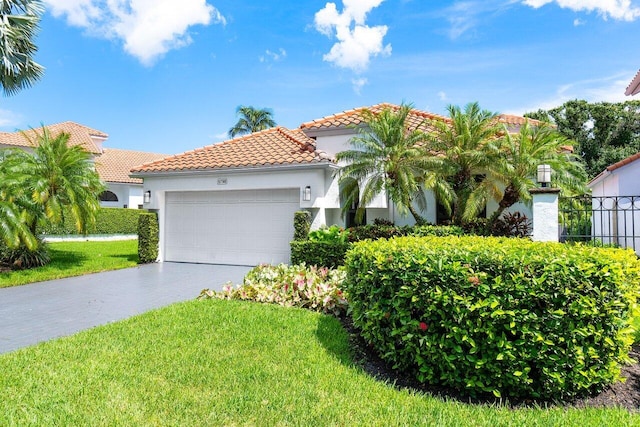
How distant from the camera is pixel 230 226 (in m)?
15.5

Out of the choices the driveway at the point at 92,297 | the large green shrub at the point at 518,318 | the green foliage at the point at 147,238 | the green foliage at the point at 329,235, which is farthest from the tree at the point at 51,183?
the large green shrub at the point at 518,318

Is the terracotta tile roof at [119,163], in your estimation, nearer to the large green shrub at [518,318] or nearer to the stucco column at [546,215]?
the stucco column at [546,215]

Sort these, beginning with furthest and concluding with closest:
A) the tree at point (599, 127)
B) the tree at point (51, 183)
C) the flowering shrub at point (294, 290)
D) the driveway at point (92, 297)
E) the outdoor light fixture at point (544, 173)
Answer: the tree at point (599, 127), the tree at point (51, 183), the outdoor light fixture at point (544, 173), the flowering shrub at point (294, 290), the driveway at point (92, 297)

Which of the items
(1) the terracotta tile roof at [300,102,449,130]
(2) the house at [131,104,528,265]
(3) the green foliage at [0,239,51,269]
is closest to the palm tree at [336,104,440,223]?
(2) the house at [131,104,528,265]

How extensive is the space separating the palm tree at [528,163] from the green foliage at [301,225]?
254 inches

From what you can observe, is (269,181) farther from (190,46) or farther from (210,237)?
(190,46)

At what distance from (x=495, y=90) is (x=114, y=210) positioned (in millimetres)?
27184

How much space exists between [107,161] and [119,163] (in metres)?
1.05

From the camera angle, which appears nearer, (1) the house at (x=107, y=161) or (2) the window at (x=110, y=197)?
(1) the house at (x=107, y=161)

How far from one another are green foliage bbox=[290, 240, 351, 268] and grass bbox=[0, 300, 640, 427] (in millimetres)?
→ 6030

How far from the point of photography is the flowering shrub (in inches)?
302

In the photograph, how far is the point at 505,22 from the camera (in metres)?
12.6

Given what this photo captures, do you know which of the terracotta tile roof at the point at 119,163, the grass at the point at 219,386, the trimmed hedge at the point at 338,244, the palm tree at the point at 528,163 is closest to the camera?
the grass at the point at 219,386

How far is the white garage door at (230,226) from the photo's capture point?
1478 centimetres
